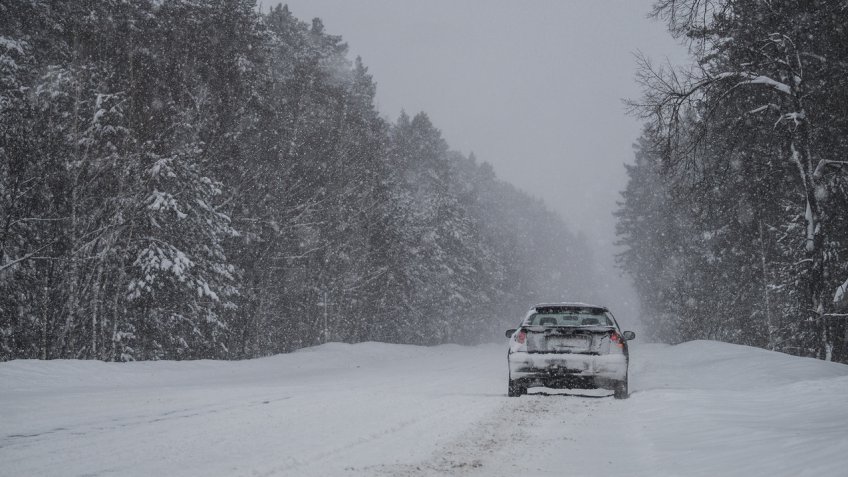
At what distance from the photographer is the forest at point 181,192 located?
17.1m

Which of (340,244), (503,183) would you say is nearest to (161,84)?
(340,244)

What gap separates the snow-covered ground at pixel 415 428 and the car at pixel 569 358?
0.31 m

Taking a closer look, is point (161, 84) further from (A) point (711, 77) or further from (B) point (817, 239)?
(B) point (817, 239)

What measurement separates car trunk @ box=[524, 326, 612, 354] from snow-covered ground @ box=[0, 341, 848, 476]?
2.58ft

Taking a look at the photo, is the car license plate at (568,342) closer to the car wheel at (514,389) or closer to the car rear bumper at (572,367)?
the car rear bumper at (572,367)

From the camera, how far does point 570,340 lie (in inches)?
371

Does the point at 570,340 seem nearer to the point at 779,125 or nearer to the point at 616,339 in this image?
the point at 616,339

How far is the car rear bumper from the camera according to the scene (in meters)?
9.19

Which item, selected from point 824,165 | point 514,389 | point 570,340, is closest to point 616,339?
point 570,340

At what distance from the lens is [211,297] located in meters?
18.6

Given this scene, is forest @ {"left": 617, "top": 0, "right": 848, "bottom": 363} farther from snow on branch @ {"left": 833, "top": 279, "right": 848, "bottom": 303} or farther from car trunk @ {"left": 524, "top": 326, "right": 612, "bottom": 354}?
car trunk @ {"left": 524, "top": 326, "right": 612, "bottom": 354}

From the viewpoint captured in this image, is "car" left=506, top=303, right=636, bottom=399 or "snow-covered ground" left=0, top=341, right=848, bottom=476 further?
"car" left=506, top=303, right=636, bottom=399

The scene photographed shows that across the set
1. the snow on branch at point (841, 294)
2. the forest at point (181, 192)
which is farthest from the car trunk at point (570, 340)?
the forest at point (181, 192)

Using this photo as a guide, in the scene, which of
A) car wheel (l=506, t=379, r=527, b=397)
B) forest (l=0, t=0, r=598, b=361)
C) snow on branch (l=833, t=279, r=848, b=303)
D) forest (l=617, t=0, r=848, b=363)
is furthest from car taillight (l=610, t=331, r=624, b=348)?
forest (l=0, t=0, r=598, b=361)
